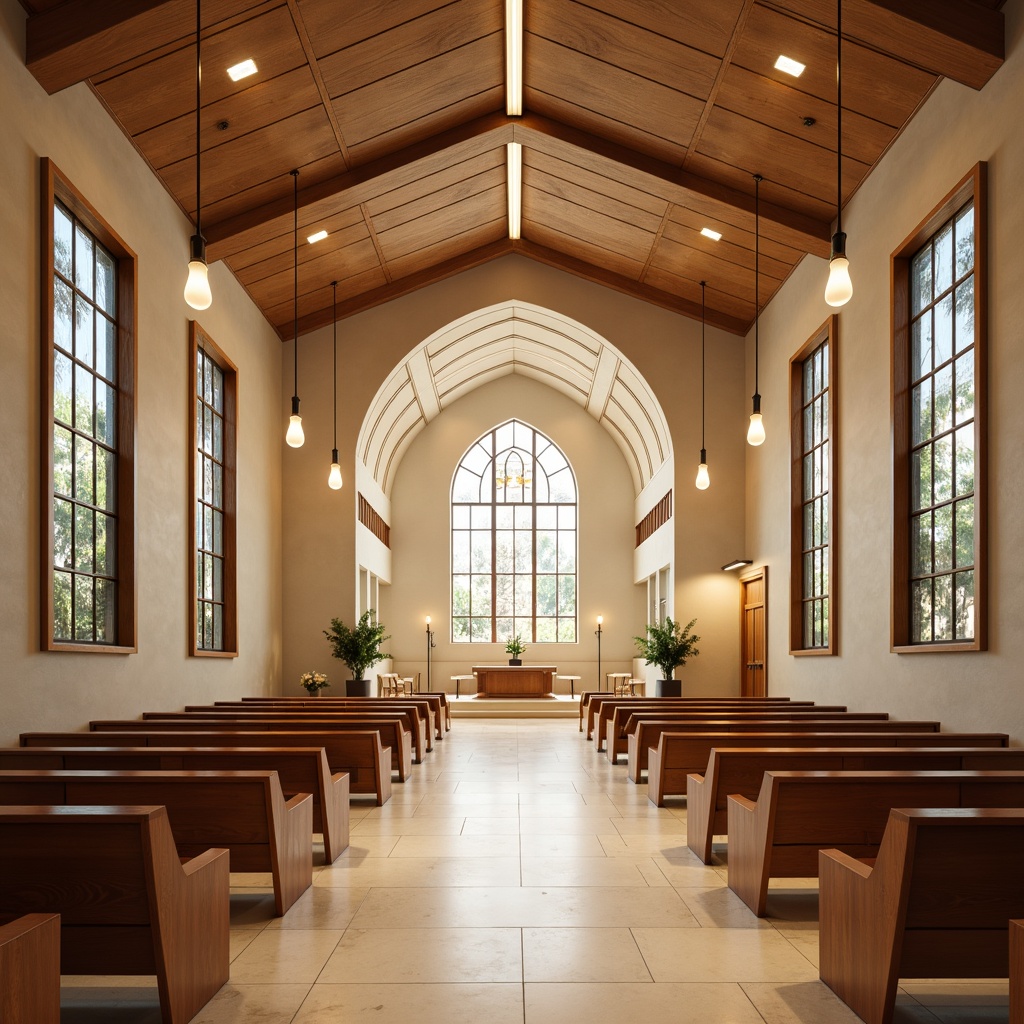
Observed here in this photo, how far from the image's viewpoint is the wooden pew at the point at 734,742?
5.88 meters

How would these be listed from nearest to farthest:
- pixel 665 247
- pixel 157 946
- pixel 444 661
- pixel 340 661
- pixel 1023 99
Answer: pixel 157 946
pixel 1023 99
pixel 665 247
pixel 340 661
pixel 444 661

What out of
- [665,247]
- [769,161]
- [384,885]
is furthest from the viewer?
[665,247]

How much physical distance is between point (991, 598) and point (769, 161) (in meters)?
4.73

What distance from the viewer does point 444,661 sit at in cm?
1977

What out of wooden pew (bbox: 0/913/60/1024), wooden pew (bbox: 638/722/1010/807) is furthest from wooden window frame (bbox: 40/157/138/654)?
wooden pew (bbox: 0/913/60/1024)

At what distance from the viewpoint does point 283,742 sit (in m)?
5.94

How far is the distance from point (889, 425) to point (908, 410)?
0.22 m

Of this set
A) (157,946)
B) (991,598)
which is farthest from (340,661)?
(157,946)

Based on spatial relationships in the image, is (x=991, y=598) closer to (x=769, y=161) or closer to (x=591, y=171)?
(x=769, y=161)

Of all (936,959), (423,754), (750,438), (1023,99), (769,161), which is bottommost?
(423,754)

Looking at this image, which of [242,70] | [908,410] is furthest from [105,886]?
[908,410]

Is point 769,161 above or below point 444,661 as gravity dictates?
above

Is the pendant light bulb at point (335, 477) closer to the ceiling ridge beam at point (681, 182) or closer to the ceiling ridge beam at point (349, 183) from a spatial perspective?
the ceiling ridge beam at point (349, 183)

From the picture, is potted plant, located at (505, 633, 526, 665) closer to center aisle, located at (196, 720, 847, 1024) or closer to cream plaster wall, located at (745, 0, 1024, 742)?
cream plaster wall, located at (745, 0, 1024, 742)
